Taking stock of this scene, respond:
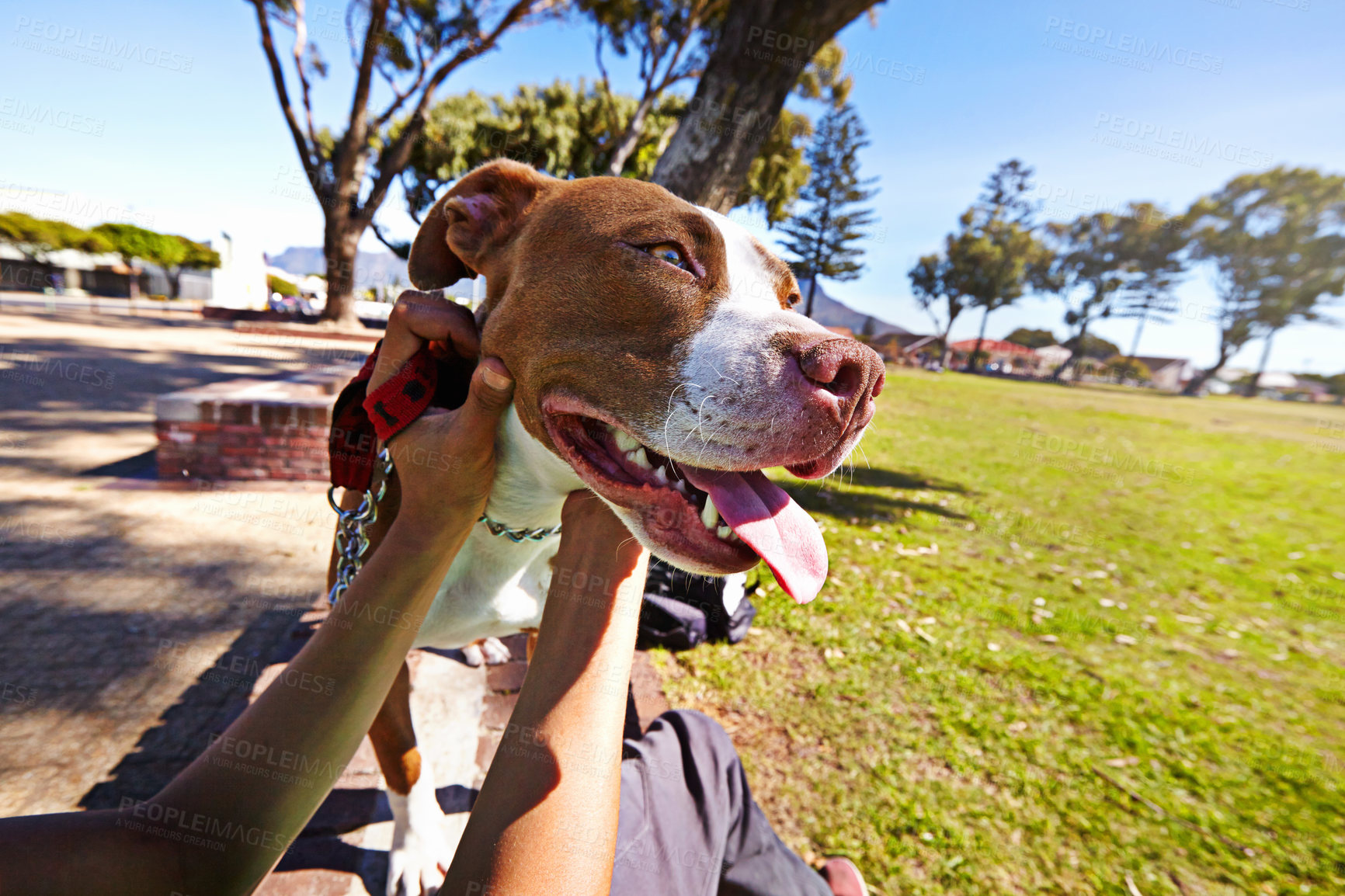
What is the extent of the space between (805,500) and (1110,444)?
10883mm

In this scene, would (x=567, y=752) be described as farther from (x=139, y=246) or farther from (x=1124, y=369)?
(x=1124, y=369)

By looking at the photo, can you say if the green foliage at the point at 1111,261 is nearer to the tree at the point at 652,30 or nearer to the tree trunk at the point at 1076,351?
the tree trunk at the point at 1076,351

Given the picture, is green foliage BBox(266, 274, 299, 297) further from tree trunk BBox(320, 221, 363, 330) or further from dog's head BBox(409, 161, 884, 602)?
dog's head BBox(409, 161, 884, 602)

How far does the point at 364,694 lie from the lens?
3.77 ft

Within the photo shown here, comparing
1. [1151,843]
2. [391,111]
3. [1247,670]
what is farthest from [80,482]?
[391,111]

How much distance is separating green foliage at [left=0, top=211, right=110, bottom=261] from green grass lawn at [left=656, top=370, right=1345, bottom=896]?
42356 millimetres

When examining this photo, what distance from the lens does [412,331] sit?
1.51 m

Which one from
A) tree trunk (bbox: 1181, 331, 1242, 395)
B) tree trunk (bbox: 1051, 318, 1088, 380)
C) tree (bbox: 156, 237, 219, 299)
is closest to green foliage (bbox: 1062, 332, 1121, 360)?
tree trunk (bbox: 1051, 318, 1088, 380)

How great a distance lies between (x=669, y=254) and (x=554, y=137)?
22666 millimetres

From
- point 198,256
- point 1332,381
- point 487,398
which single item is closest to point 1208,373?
point 1332,381

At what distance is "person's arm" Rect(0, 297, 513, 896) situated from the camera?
90 centimetres

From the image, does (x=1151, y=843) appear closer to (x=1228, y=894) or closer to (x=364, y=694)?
(x=1228, y=894)

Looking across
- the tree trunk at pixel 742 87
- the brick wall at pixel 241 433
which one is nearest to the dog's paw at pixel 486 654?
the brick wall at pixel 241 433

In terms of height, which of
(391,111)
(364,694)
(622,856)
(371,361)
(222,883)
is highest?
(391,111)
